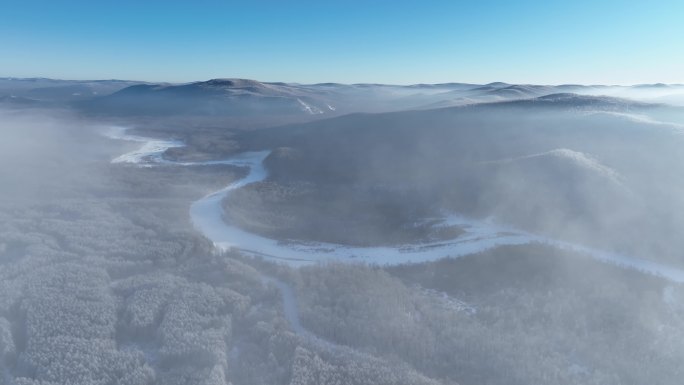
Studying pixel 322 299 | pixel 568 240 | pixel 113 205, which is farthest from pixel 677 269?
pixel 113 205

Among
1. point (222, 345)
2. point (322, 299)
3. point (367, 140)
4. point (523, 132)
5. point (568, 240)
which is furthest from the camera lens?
point (367, 140)

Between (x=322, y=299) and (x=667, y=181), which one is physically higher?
(x=667, y=181)

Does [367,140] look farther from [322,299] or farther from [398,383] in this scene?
[398,383]

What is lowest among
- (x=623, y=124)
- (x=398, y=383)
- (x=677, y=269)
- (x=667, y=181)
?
(x=398, y=383)

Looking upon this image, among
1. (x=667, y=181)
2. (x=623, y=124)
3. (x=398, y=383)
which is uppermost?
(x=623, y=124)

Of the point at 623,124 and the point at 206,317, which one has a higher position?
the point at 623,124

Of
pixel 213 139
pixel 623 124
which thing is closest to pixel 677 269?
pixel 623 124

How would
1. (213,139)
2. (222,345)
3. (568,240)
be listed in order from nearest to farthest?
(222,345) → (568,240) → (213,139)

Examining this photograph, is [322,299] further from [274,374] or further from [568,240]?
[568,240]

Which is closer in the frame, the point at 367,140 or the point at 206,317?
the point at 206,317

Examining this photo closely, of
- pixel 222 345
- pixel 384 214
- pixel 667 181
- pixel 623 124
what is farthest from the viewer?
pixel 623 124
